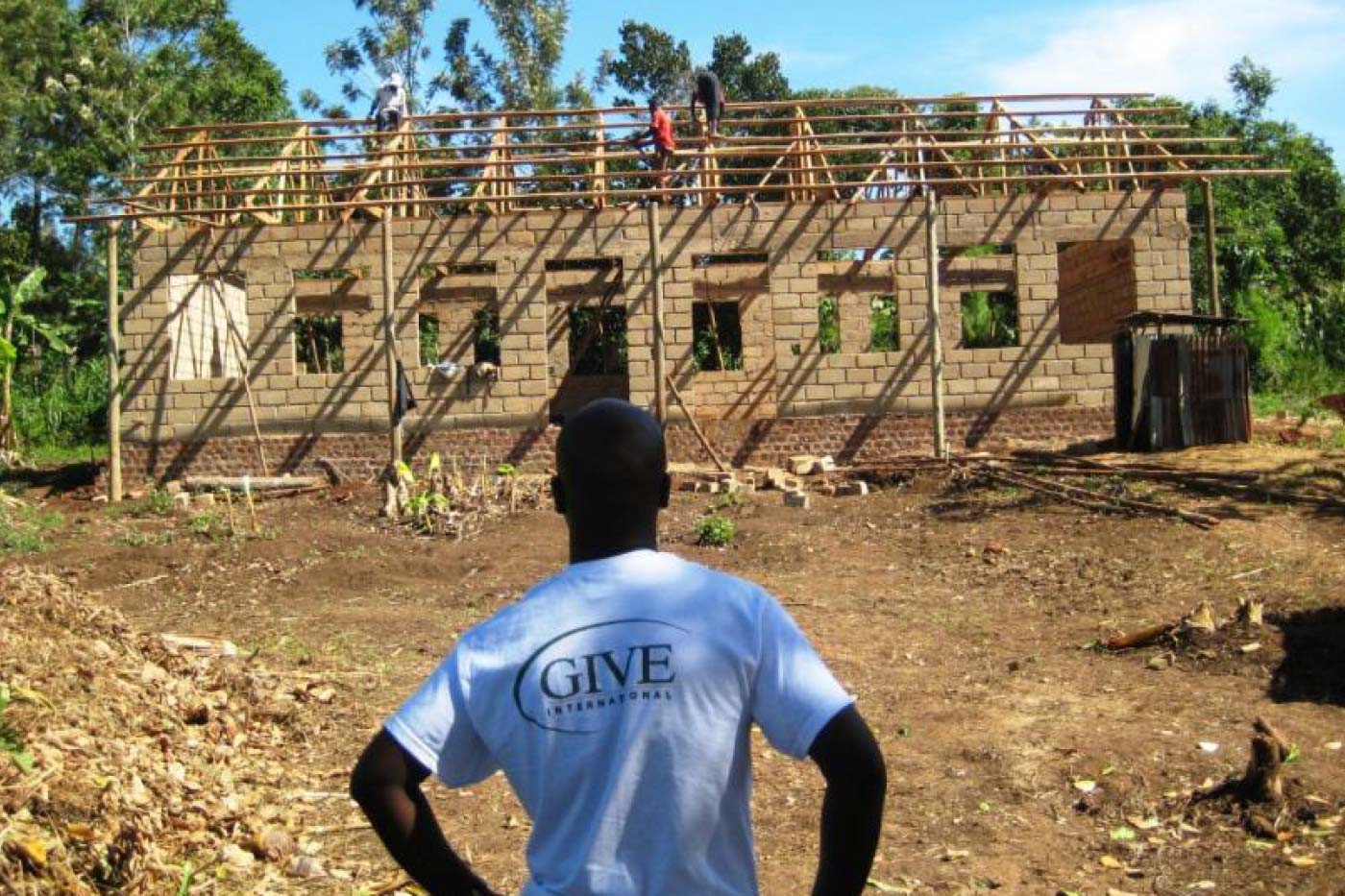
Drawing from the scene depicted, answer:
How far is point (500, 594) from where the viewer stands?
12.1m

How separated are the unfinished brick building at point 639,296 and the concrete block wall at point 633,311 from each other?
0.03 m

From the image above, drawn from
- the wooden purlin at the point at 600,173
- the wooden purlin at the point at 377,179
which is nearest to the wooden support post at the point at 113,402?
the wooden purlin at the point at 377,179

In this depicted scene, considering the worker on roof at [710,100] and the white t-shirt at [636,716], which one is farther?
the worker on roof at [710,100]

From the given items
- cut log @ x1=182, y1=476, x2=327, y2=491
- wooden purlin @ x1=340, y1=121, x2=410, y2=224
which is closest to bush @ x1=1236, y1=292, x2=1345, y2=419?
wooden purlin @ x1=340, y1=121, x2=410, y2=224

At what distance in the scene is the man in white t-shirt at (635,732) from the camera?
6.56 feet

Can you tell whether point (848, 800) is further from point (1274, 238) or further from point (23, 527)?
point (1274, 238)

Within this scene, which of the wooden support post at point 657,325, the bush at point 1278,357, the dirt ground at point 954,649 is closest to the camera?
the dirt ground at point 954,649

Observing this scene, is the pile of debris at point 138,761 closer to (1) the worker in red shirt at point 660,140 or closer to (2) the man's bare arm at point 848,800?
(2) the man's bare arm at point 848,800

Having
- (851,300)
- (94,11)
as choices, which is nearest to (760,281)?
(851,300)

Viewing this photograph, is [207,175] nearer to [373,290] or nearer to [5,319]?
[373,290]

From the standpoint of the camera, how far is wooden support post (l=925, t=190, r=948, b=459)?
1742 cm

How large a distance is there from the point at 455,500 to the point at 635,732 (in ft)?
44.8

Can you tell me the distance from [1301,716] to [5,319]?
21.3 meters

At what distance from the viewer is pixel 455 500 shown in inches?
609
